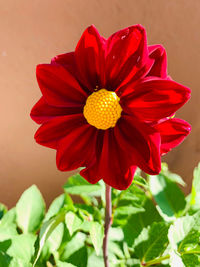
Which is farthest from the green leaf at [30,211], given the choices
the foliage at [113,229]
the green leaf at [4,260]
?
the green leaf at [4,260]

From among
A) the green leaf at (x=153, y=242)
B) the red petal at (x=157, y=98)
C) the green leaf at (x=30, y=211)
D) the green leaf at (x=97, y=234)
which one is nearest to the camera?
the red petal at (x=157, y=98)

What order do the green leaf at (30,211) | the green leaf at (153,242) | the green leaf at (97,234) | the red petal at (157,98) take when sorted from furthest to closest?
the green leaf at (30,211) < the green leaf at (153,242) < the green leaf at (97,234) < the red petal at (157,98)

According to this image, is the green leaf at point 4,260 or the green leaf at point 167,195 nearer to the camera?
the green leaf at point 4,260

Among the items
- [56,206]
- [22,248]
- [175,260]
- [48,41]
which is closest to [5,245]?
[22,248]

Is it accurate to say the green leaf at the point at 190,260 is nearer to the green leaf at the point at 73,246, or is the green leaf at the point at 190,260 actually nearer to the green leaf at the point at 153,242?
the green leaf at the point at 153,242

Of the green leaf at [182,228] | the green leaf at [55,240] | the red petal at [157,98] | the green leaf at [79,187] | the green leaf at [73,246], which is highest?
the red petal at [157,98]

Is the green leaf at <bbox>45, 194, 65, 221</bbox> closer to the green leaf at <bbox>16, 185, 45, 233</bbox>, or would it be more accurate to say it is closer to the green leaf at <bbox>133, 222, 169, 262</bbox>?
the green leaf at <bbox>16, 185, 45, 233</bbox>

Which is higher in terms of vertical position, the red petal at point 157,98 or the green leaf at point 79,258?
the red petal at point 157,98

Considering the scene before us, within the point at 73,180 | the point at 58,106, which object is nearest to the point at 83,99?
the point at 58,106
